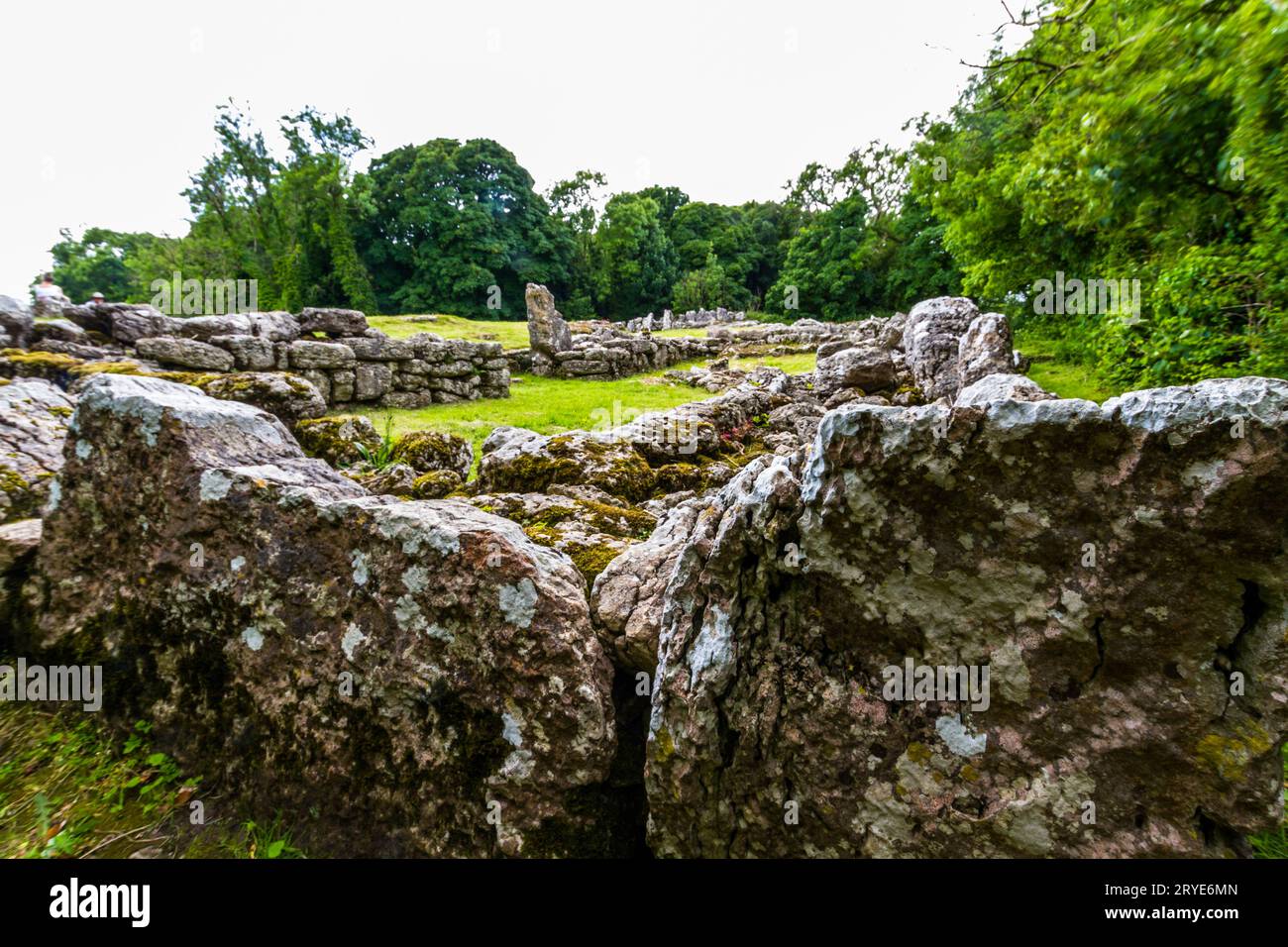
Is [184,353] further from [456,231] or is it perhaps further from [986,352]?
[456,231]

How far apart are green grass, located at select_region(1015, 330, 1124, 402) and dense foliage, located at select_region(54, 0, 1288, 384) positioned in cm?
56

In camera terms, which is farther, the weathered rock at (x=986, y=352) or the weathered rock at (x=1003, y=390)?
the weathered rock at (x=986, y=352)

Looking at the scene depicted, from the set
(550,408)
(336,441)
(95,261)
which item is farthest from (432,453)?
(95,261)

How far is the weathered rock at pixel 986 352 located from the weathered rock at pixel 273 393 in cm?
1219

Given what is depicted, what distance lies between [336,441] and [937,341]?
13.3 m

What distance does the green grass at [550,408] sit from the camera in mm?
13602

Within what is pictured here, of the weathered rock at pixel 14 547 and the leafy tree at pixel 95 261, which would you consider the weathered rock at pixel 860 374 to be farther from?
the leafy tree at pixel 95 261

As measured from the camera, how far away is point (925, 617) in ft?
8.31

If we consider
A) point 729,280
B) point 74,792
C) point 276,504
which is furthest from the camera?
point 729,280

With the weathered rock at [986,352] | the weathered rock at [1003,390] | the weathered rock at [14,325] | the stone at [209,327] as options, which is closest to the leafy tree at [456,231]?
the stone at [209,327]

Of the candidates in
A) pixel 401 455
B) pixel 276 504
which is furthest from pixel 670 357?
pixel 276 504

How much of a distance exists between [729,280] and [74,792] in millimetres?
75117
